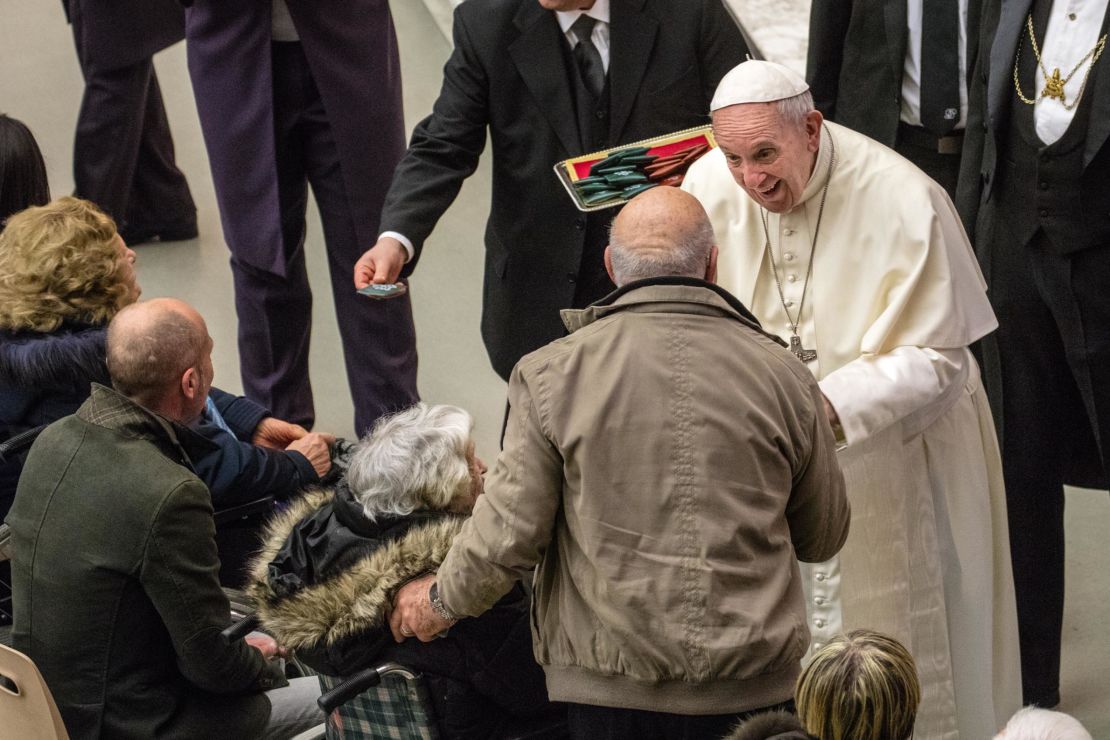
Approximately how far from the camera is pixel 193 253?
6.65 metres

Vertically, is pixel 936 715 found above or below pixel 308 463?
below

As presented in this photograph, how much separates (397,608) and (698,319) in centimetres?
83

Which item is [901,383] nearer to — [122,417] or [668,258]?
[668,258]

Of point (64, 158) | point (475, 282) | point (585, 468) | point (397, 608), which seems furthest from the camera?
point (64, 158)

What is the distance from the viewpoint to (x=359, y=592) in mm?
3006

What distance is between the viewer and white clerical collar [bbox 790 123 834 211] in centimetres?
336

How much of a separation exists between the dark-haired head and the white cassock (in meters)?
1.93

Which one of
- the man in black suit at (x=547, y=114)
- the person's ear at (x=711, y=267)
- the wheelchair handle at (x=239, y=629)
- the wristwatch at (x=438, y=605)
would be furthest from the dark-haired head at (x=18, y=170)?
the person's ear at (x=711, y=267)

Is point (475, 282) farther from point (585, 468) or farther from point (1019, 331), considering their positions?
point (585, 468)

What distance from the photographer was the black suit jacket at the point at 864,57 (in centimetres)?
417

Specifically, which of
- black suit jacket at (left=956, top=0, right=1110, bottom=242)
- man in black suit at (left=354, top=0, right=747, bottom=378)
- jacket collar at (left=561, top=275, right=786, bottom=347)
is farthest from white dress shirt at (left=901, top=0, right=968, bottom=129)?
jacket collar at (left=561, top=275, right=786, bottom=347)

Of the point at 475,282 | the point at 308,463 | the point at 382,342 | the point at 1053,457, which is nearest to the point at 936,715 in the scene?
the point at 1053,457

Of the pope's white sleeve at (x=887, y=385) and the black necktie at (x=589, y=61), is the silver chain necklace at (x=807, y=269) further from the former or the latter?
the black necktie at (x=589, y=61)

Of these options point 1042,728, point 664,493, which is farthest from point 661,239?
point 1042,728
